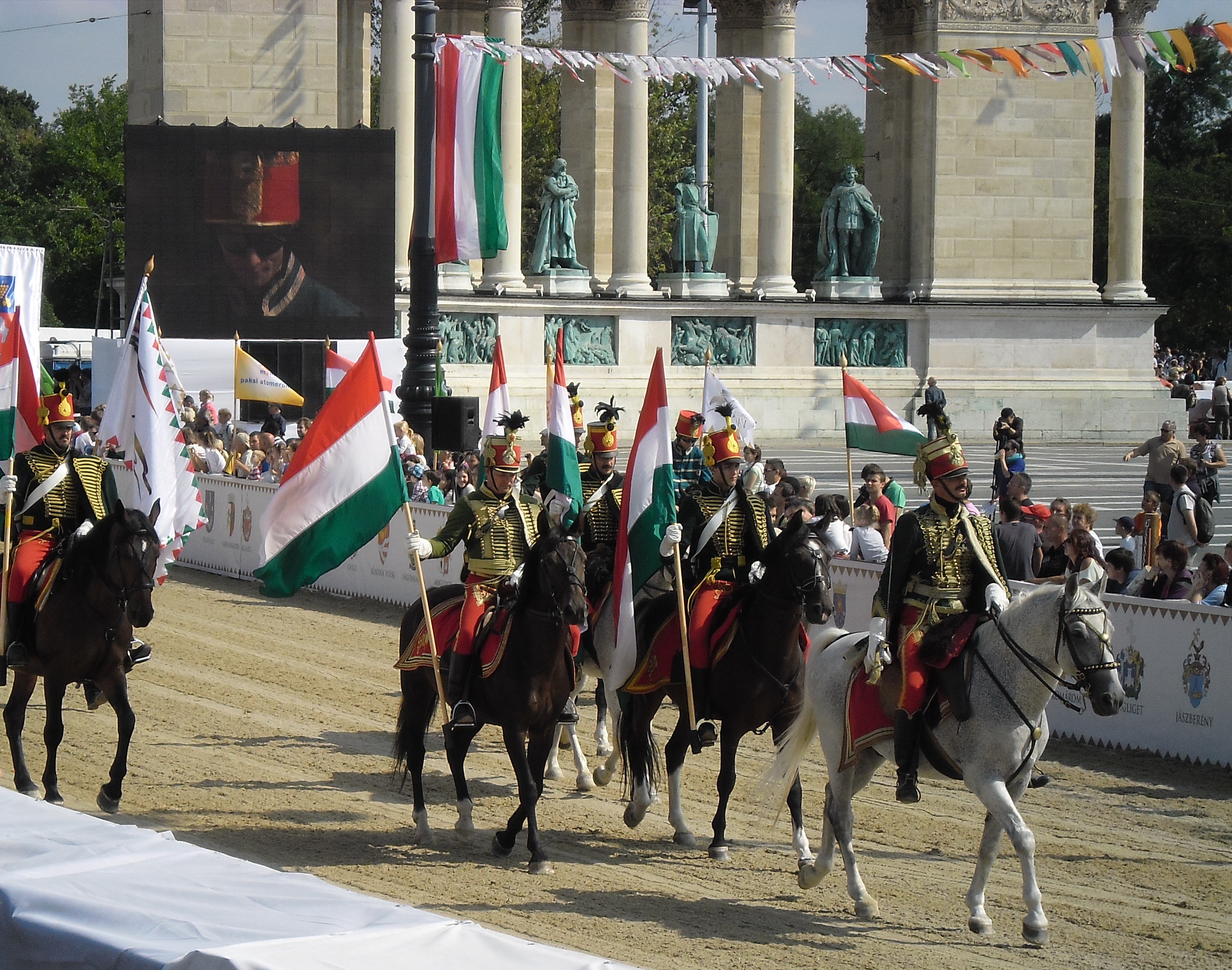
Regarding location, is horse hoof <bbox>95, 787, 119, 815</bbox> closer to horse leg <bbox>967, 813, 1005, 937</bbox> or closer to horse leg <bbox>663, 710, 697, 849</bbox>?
horse leg <bbox>663, 710, 697, 849</bbox>

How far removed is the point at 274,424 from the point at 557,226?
11298mm

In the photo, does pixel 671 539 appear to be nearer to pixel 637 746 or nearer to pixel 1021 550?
pixel 637 746

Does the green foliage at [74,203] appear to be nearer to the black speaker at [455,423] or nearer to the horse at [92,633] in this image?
the black speaker at [455,423]

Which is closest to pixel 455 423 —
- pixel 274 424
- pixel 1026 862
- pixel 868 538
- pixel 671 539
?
pixel 868 538

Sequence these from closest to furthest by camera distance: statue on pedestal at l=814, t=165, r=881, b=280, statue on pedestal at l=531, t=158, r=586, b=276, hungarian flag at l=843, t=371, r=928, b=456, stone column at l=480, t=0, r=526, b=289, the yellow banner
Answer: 1. hungarian flag at l=843, t=371, r=928, b=456
2. the yellow banner
3. stone column at l=480, t=0, r=526, b=289
4. statue on pedestal at l=531, t=158, r=586, b=276
5. statue on pedestal at l=814, t=165, r=881, b=280

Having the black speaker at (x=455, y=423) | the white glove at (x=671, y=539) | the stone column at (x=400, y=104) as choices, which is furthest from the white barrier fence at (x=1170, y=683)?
the stone column at (x=400, y=104)

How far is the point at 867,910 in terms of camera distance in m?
9.23

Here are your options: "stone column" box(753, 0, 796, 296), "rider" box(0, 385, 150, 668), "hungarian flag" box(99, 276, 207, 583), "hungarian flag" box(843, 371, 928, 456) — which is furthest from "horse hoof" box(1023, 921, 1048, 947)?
"stone column" box(753, 0, 796, 296)

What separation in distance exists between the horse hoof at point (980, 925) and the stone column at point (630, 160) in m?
29.7

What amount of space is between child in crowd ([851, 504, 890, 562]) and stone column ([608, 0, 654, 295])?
72.8 ft

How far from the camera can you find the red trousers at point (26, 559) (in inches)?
462

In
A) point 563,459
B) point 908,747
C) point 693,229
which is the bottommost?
point 908,747

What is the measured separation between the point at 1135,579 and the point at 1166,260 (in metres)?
57.7

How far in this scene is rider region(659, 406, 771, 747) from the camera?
1120 centimetres
